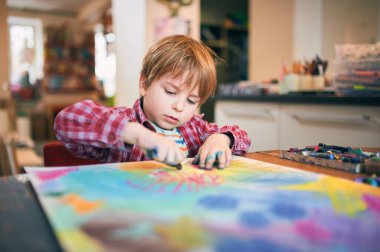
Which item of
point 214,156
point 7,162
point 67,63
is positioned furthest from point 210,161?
point 67,63

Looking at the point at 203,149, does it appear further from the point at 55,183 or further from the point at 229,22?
the point at 229,22

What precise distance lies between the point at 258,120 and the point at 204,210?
1.75 metres

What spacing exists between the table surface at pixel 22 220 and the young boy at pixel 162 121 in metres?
0.21

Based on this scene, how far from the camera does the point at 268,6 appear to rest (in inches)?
124

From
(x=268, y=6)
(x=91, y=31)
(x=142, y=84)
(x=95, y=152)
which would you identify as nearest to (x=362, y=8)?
(x=268, y=6)

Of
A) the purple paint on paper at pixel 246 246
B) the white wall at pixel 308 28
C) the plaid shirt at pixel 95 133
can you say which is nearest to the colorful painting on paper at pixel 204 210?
the purple paint on paper at pixel 246 246

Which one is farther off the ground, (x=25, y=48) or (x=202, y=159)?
(x=25, y=48)

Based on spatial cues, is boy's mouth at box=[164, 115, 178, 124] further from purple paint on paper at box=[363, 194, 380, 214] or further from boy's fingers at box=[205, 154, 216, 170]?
purple paint on paper at box=[363, 194, 380, 214]

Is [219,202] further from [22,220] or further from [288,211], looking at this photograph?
[22,220]

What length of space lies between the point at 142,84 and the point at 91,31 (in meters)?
7.17

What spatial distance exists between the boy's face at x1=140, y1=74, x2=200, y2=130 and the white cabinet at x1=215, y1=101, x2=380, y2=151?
1.00 meters

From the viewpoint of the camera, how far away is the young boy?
73 centimetres

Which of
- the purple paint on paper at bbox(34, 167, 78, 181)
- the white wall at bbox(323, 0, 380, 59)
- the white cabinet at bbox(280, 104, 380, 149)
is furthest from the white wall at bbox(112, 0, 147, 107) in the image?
the purple paint on paper at bbox(34, 167, 78, 181)

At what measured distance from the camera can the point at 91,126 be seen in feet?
2.53
